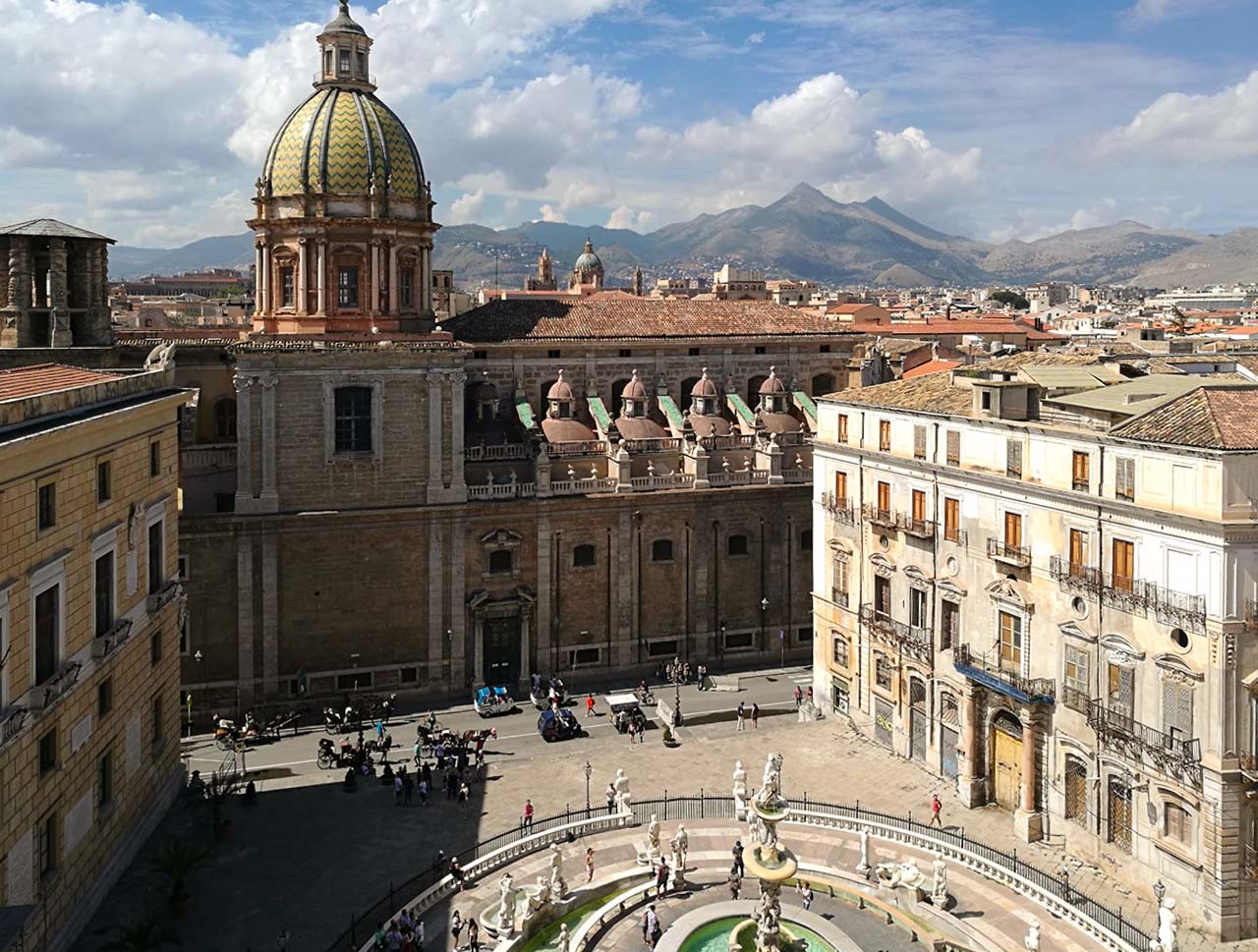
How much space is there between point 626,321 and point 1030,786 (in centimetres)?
3160

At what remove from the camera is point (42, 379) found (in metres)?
30.4

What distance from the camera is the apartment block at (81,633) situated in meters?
23.6

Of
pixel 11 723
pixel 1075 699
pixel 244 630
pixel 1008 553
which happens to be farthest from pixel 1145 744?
pixel 244 630

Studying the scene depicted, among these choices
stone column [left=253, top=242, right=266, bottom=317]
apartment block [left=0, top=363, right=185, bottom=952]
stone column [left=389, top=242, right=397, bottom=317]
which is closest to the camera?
apartment block [left=0, top=363, right=185, bottom=952]

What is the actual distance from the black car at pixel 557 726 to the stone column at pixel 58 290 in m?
21.5

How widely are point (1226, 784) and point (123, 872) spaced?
1122 inches

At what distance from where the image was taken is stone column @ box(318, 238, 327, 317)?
48375 mm

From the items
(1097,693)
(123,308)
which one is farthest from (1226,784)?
(123,308)

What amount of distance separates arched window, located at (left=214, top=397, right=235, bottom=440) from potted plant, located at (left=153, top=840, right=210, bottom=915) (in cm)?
2479

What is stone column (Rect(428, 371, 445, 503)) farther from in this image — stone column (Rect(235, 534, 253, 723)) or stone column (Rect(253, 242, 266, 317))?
stone column (Rect(253, 242, 266, 317))

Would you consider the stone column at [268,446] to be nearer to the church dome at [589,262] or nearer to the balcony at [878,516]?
the balcony at [878,516]

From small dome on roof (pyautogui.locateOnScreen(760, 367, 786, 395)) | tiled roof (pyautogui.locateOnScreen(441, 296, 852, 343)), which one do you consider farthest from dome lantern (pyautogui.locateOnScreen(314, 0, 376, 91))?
small dome on roof (pyautogui.locateOnScreen(760, 367, 786, 395))

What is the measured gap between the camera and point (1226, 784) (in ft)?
90.3

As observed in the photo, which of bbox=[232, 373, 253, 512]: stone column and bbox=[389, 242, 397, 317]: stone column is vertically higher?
bbox=[389, 242, 397, 317]: stone column
